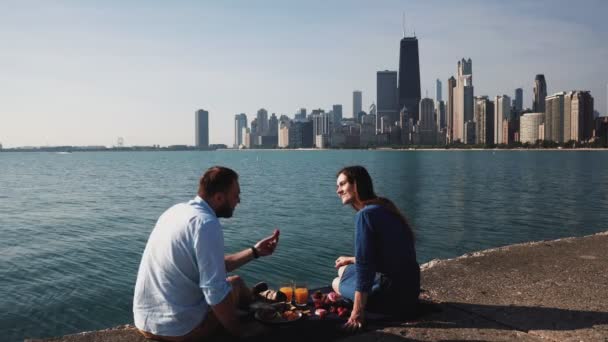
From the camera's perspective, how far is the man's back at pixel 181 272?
389 cm

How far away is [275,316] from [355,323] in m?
0.76

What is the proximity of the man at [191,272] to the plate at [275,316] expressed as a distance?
1.19 ft

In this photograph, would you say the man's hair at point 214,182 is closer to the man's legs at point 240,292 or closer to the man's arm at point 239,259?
the man's arm at point 239,259

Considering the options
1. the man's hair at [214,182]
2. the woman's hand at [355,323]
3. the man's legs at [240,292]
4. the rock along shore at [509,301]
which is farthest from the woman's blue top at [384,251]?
the man's hair at [214,182]

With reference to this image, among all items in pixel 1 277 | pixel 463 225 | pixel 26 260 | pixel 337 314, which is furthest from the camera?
pixel 463 225

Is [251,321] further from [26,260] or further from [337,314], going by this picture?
[26,260]

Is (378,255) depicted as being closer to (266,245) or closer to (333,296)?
(333,296)

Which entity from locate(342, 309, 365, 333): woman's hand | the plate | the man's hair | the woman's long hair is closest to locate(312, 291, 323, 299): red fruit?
the plate

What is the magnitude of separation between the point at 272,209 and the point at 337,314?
24.6 meters

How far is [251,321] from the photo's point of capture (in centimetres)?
479

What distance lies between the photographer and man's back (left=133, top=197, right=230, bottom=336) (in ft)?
12.8

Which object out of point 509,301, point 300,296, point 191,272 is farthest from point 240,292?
point 509,301

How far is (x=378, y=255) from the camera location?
15.9 ft

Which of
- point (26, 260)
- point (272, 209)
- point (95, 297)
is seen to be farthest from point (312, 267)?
point (272, 209)
